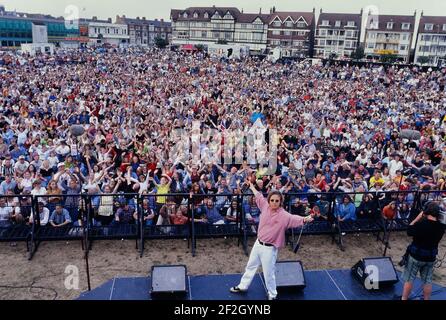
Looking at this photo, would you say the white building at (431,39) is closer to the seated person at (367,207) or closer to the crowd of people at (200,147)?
the crowd of people at (200,147)

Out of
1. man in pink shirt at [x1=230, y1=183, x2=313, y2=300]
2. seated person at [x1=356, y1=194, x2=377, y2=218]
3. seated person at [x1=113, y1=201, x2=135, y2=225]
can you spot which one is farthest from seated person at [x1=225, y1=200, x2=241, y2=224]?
seated person at [x1=356, y1=194, x2=377, y2=218]

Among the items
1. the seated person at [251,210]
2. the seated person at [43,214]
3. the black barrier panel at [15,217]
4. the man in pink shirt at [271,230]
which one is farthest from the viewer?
the seated person at [251,210]

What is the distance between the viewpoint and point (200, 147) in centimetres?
1304

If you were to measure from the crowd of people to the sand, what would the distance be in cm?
56

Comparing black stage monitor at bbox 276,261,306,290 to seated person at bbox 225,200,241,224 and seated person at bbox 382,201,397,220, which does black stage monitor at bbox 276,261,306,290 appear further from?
seated person at bbox 382,201,397,220

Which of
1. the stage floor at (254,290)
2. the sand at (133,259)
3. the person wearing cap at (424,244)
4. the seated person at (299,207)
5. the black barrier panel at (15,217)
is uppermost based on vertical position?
the person wearing cap at (424,244)

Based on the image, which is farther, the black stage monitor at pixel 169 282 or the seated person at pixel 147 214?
the seated person at pixel 147 214

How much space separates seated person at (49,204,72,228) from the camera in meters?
7.74

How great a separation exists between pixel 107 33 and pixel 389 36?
252 feet

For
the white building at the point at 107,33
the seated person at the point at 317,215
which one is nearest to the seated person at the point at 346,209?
the seated person at the point at 317,215

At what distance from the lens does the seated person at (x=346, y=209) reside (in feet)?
27.4

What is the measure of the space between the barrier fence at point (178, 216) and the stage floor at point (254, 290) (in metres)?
1.31

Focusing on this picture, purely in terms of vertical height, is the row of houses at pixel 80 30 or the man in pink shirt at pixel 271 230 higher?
the row of houses at pixel 80 30

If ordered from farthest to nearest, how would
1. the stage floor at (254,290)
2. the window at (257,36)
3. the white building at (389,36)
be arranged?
1. the window at (257,36)
2. the white building at (389,36)
3. the stage floor at (254,290)
